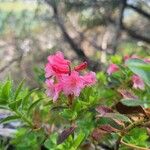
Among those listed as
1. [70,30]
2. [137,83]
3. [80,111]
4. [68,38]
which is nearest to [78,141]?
[80,111]

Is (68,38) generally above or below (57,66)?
below

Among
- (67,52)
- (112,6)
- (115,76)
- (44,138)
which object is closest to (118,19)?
(112,6)

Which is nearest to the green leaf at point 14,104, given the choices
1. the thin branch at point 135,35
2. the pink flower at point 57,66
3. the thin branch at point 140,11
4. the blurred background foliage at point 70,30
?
the pink flower at point 57,66

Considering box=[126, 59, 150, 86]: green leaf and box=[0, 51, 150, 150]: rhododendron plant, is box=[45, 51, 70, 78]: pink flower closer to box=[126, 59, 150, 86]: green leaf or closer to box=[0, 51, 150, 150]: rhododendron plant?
box=[0, 51, 150, 150]: rhododendron plant

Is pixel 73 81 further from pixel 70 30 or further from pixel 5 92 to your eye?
pixel 70 30

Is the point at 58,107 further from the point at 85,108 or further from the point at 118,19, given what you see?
the point at 118,19

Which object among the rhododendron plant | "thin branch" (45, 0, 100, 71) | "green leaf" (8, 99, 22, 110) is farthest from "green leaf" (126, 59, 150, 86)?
"thin branch" (45, 0, 100, 71)

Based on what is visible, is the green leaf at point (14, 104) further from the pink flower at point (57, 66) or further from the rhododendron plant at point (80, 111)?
the pink flower at point (57, 66)
